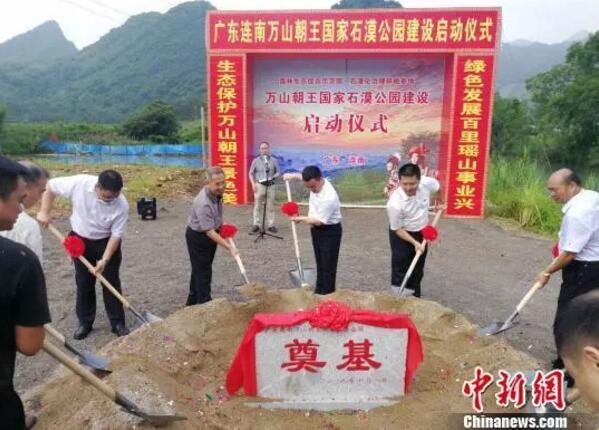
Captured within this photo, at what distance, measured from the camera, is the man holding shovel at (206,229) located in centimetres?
404

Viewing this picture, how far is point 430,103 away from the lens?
925 centimetres

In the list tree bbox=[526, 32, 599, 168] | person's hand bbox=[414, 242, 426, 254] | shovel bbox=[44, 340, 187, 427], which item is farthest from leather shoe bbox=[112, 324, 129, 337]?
tree bbox=[526, 32, 599, 168]

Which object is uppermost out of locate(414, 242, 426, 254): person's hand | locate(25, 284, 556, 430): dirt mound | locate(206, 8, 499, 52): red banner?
locate(206, 8, 499, 52): red banner

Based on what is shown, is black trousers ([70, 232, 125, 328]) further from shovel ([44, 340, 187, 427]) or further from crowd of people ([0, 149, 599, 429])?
shovel ([44, 340, 187, 427])

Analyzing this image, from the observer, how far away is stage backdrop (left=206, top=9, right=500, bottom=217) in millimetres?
8727

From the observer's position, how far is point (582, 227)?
126 inches

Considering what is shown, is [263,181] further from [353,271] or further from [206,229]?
[206,229]

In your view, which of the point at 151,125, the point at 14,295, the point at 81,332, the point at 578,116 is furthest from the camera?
the point at 151,125

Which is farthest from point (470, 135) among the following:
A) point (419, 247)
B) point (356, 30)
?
point (419, 247)

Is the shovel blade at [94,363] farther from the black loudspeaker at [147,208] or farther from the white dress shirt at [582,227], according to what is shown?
the black loudspeaker at [147,208]

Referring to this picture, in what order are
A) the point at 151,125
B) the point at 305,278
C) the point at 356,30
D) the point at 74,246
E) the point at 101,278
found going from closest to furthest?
1. the point at 74,246
2. the point at 101,278
3. the point at 305,278
4. the point at 356,30
5. the point at 151,125

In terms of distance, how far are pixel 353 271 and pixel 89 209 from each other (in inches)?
133

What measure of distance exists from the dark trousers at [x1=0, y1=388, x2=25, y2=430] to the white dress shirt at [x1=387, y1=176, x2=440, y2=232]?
3157 millimetres

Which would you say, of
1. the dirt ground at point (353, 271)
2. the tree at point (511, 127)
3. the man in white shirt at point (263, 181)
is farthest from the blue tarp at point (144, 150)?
the tree at point (511, 127)
